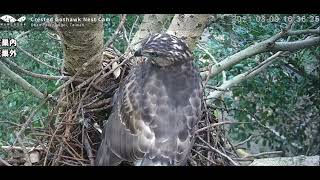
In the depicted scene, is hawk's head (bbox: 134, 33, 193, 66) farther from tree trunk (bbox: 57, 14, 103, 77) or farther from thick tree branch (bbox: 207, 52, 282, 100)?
thick tree branch (bbox: 207, 52, 282, 100)

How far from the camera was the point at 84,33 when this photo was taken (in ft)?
6.84

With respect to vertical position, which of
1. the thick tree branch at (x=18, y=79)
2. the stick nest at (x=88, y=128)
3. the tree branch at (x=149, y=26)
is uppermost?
the tree branch at (x=149, y=26)

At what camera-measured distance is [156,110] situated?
2.06 m

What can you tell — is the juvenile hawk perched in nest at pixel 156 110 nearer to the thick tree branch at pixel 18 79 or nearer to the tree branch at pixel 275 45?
the tree branch at pixel 275 45

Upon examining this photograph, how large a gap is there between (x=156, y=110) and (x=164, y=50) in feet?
0.65

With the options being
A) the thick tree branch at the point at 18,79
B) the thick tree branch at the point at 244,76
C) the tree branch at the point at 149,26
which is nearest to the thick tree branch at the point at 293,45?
the thick tree branch at the point at 244,76

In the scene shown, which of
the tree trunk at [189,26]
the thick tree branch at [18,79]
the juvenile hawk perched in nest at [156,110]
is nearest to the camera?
the juvenile hawk perched in nest at [156,110]

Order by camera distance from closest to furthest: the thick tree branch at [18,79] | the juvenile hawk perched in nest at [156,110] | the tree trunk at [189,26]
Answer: the juvenile hawk perched in nest at [156,110]
the thick tree branch at [18,79]
the tree trunk at [189,26]

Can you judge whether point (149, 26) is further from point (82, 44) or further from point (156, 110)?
point (156, 110)

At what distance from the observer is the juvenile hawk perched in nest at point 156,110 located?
200 centimetres

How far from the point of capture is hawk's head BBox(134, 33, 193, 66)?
207cm

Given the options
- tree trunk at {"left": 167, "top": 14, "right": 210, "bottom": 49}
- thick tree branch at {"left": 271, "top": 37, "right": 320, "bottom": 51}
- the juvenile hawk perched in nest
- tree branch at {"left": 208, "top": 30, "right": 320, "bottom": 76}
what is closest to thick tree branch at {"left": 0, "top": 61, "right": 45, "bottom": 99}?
the juvenile hawk perched in nest

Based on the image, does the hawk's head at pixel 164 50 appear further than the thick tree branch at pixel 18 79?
No
